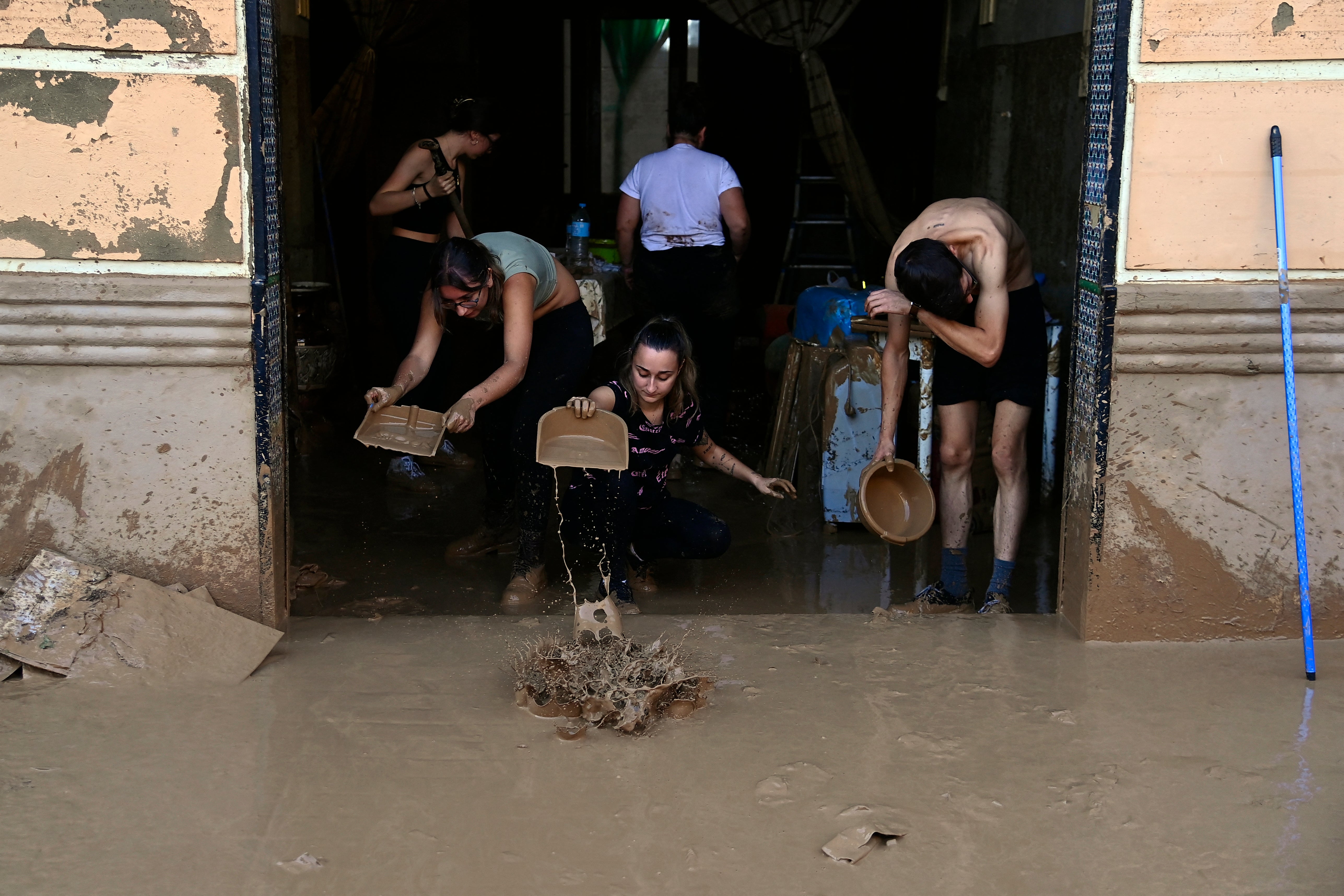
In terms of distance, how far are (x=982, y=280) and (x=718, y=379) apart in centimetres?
219

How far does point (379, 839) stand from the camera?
7.84ft

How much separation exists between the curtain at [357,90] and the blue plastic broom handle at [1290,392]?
5578 millimetres

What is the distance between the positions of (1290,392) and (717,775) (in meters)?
1.81

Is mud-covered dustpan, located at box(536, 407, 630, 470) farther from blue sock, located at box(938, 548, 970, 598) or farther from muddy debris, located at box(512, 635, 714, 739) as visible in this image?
blue sock, located at box(938, 548, 970, 598)

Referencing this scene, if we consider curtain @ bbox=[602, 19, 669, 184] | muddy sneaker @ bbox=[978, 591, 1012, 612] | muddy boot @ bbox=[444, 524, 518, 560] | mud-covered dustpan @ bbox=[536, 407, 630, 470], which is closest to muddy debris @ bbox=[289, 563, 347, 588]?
muddy boot @ bbox=[444, 524, 518, 560]

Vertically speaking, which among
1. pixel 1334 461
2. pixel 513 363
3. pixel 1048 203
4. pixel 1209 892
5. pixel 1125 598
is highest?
pixel 1048 203

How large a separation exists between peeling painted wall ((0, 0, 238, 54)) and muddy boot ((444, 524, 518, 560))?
200 centimetres

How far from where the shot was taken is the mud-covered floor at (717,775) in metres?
2.30

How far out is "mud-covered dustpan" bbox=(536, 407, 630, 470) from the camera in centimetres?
336

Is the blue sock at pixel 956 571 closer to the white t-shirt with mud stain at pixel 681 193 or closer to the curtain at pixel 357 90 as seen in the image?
the white t-shirt with mud stain at pixel 681 193

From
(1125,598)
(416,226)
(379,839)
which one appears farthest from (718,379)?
(379,839)

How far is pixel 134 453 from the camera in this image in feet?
10.5

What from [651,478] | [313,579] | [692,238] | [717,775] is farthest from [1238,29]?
[313,579]

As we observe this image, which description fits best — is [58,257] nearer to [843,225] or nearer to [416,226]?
[416,226]
